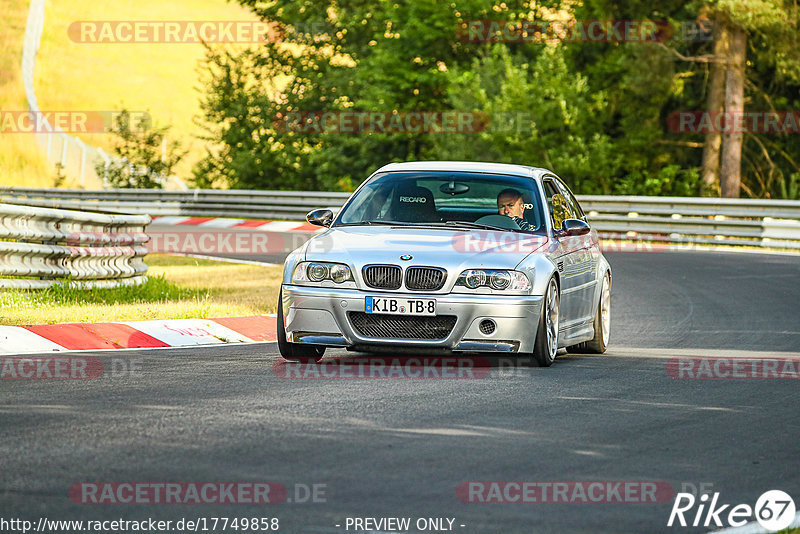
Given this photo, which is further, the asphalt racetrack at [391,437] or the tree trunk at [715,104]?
the tree trunk at [715,104]

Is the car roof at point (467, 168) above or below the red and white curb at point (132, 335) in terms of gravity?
above

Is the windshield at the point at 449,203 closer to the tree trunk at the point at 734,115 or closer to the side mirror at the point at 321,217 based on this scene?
the side mirror at the point at 321,217

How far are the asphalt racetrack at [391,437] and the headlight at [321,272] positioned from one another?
0.73 m

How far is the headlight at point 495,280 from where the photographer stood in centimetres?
1016

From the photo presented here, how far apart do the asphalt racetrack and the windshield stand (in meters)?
1.21

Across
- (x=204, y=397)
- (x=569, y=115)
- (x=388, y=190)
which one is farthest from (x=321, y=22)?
(x=204, y=397)

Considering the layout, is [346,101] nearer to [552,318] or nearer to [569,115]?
[569,115]

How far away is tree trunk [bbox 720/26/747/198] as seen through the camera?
34.8 meters

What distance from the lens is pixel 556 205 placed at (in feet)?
40.2

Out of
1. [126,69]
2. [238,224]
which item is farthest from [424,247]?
[126,69]

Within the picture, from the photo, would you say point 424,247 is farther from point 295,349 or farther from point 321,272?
point 295,349

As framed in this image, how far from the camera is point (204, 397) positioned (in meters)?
8.64

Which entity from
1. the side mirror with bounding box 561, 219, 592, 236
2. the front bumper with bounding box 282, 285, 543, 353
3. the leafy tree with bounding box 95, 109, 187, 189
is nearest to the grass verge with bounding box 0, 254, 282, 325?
the front bumper with bounding box 282, 285, 543, 353

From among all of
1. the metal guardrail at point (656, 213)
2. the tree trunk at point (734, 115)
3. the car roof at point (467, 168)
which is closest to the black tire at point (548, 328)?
the car roof at point (467, 168)
